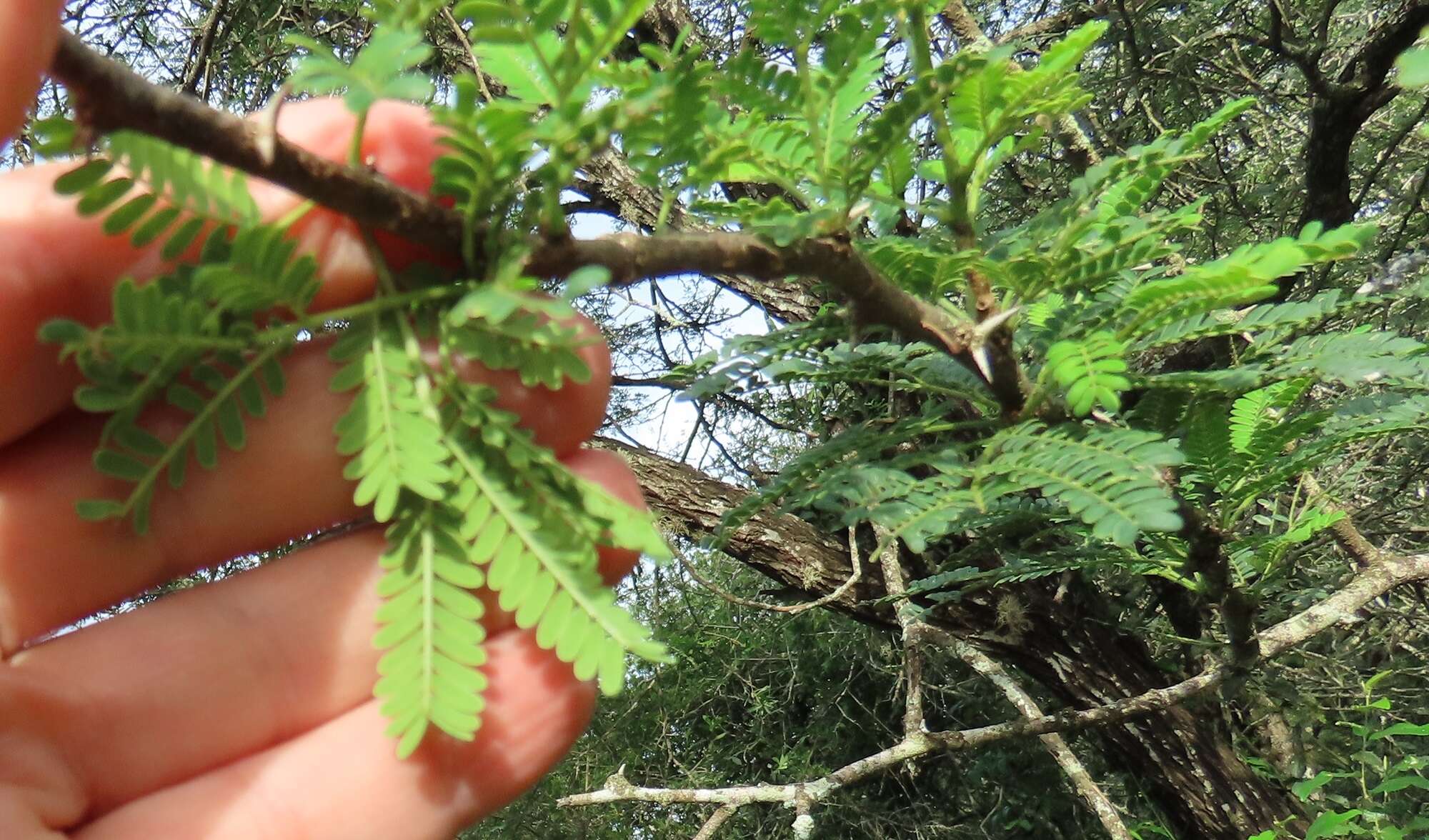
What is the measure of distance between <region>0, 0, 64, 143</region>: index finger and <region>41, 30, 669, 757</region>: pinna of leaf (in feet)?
0.22

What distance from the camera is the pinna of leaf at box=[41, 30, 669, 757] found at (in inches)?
16.5

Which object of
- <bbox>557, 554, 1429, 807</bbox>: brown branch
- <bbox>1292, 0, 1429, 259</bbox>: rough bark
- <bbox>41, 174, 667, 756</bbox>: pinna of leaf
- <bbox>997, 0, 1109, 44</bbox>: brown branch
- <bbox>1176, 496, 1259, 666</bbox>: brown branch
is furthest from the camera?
<bbox>997, 0, 1109, 44</bbox>: brown branch

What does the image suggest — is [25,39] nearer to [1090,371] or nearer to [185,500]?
[185,500]

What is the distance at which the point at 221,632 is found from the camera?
2.19ft

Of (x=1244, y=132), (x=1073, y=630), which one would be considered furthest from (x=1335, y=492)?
(x=1244, y=132)

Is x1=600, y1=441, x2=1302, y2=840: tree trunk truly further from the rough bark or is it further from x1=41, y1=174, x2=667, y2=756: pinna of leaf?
x1=41, y1=174, x2=667, y2=756: pinna of leaf

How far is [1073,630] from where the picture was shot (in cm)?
196

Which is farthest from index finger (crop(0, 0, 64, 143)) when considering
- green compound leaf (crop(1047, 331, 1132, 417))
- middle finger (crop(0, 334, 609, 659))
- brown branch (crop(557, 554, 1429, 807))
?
brown branch (crop(557, 554, 1429, 807))

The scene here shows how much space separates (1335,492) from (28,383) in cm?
178

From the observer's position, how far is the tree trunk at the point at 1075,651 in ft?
5.82

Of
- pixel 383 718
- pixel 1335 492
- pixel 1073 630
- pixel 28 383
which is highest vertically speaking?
pixel 28 383

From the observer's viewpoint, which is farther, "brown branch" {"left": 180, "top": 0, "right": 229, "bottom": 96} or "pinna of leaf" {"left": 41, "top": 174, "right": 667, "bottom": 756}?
"brown branch" {"left": 180, "top": 0, "right": 229, "bottom": 96}

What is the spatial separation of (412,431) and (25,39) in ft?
0.79

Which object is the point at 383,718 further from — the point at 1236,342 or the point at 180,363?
the point at 1236,342
